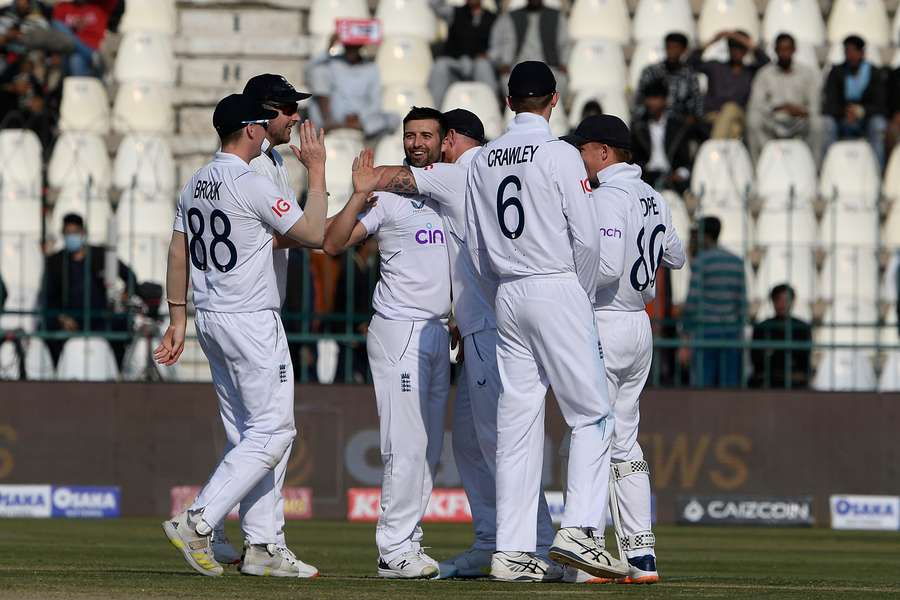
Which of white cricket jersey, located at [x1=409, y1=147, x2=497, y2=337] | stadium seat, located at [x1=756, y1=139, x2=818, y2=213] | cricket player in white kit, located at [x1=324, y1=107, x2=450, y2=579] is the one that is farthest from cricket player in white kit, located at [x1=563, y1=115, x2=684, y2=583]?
stadium seat, located at [x1=756, y1=139, x2=818, y2=213]

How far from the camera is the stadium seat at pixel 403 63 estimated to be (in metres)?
19.7

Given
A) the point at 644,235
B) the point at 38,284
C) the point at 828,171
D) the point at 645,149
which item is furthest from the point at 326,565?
the point at 828,171

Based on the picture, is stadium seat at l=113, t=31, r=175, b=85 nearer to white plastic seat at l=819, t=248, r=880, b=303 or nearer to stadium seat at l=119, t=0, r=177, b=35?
stadium seat at l=119, t=0, r=177, b=35

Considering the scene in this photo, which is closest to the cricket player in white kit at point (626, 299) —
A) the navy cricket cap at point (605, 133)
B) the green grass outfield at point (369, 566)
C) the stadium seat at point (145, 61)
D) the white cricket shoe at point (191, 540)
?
the navy cricket cap at point (605, 133)

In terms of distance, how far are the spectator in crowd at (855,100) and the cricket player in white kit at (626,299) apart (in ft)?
32.4

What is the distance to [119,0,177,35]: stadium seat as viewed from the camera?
20.4 meters

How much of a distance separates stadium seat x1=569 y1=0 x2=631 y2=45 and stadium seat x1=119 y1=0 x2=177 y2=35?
4.60 m

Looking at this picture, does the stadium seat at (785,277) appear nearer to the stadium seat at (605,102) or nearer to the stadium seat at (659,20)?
the stadium seat at (605,102)

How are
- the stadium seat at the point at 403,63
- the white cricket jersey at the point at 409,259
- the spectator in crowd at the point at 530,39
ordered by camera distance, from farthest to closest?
the stadium seat at the point at 403,63 → the spectator in crowd at the point at 530,39 → the white cricket jersey at the point at 409,259

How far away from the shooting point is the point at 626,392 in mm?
8898

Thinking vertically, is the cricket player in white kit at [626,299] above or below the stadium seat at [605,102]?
below

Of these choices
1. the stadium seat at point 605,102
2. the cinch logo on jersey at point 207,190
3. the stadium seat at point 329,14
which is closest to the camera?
the cinch logo on jersey at point 207,190

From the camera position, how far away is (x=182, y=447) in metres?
15.5

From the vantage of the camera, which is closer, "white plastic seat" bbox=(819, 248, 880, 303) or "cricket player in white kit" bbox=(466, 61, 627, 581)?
"cricket player in white kit" bbox=(466, 61, 627, 581)
